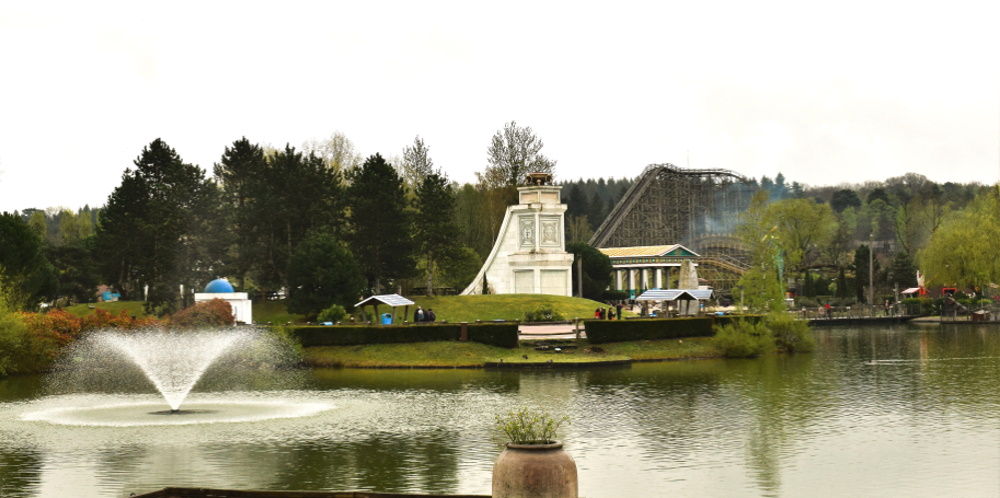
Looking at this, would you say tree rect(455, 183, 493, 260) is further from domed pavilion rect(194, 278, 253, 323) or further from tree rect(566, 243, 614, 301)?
domed pavilion rect(194, 278, 253, 323)

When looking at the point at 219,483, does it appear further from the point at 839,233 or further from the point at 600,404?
the point at 839,233

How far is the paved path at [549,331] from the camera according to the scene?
67.5 meters

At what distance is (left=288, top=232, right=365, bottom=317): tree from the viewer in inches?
2940

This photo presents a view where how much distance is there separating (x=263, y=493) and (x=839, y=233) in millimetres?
176286

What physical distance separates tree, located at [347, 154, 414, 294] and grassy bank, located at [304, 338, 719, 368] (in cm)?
2377

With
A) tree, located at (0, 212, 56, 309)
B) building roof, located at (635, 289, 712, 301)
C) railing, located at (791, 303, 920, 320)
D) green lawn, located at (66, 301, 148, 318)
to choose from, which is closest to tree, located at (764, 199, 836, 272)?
railing, located at (791, 303, 920, 320)

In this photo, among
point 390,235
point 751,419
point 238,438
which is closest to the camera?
point 238,438

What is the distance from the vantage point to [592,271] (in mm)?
115188

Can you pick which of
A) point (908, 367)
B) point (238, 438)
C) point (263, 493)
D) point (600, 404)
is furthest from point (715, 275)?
point (263, 493)

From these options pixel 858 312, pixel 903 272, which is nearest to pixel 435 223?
pixel 858 312

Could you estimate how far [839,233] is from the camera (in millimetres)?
183375

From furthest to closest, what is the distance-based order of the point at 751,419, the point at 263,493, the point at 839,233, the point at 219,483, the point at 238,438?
the point at 839,233, the point at 751,419, the point at 238,438, the point at 219,483, the point at 263,493

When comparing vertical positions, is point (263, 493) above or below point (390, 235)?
below

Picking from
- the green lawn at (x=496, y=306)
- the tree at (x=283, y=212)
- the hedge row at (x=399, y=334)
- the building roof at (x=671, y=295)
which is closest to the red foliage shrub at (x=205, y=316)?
the hedge row at (x=399, y=334)
